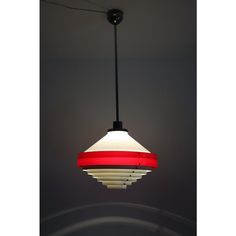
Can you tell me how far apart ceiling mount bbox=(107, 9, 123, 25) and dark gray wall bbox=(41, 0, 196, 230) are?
12.5 inches

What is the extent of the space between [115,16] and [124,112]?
2.68 ft

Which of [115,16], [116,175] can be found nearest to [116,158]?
[116,175]

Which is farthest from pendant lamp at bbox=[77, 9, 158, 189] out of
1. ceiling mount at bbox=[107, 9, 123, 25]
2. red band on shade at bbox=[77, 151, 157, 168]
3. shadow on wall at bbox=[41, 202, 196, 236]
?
shadow on wall at bbox=[41, 202, 196, 236]

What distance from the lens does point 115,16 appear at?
7.21 ft

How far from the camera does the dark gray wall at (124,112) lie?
2.70 m

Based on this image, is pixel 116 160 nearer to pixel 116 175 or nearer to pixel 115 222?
pixel 116 175

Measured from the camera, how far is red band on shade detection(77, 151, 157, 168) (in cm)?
158

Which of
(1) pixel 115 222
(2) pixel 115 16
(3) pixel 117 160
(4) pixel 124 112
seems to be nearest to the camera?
(3) pixel 117 160

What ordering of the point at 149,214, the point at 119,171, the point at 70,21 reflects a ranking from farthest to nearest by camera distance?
1. the point at 149,214
2. the point at 70,21
3. the point at 119,171
